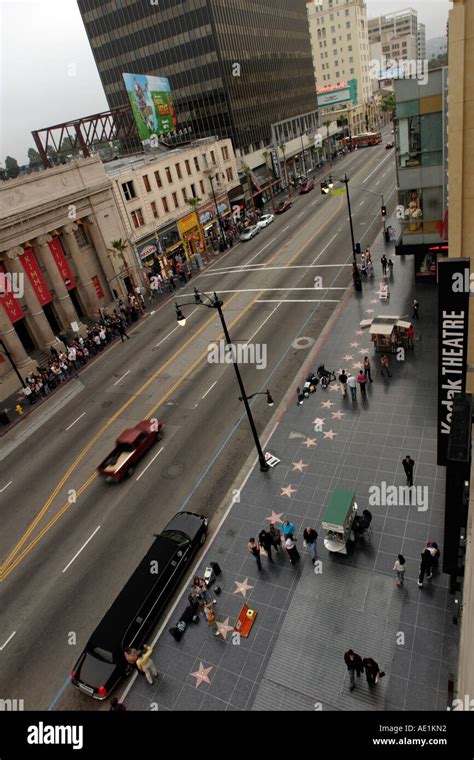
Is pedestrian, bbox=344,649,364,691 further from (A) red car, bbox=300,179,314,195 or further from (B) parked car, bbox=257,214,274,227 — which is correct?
(A) red car, bbox=300,179,314,195

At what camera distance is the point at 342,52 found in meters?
126

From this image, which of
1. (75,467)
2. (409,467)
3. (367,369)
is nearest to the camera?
(409,467)

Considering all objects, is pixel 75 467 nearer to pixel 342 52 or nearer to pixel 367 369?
pixel 367 369

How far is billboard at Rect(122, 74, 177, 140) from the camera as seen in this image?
49000 mm

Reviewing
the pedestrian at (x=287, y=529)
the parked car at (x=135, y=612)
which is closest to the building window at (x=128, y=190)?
the parked car at (x=135, y=612)

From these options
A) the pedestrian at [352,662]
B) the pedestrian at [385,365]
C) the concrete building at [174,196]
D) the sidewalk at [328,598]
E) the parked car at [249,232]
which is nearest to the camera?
the pedestrian at [352,662]

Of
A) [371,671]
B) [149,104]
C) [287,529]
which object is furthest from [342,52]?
[371,671]

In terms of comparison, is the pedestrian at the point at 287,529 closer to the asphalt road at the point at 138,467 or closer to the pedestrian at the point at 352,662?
the asphalt road at the point at 138,467

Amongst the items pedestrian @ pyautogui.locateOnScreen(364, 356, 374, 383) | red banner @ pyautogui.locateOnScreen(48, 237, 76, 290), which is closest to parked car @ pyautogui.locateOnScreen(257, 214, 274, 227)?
red banner @ pyautogui.locateOnScreen(48, 237, 76, 290)

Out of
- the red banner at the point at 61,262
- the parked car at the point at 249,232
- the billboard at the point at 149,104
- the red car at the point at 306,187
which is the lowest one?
the parked car at the point at 249,232

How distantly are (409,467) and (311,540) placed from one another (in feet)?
16.1

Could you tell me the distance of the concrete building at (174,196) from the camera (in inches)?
1943

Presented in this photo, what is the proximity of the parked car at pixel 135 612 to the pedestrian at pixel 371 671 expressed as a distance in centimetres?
712
